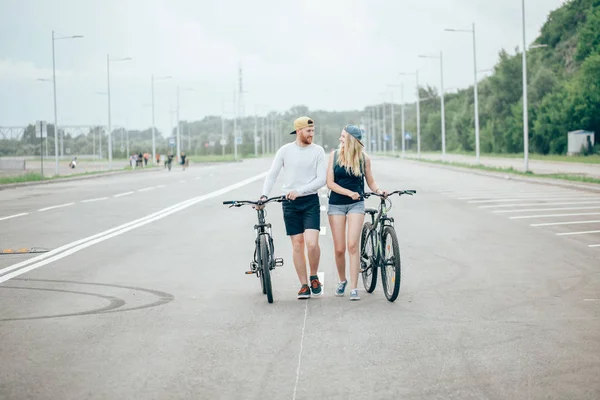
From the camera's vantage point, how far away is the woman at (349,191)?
884 cm

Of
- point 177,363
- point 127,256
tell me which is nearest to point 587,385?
point 177,363

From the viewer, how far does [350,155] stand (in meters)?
8.85

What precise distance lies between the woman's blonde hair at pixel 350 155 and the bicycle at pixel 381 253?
1.08ft

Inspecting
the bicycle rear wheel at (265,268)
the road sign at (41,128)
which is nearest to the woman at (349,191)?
the bicycle rear wheel at (265,268)

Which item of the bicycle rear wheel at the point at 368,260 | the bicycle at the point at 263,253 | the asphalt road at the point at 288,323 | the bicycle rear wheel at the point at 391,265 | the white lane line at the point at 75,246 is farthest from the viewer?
the white lane line at the point at 75,246

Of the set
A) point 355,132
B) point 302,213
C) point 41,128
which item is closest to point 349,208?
point 302,213

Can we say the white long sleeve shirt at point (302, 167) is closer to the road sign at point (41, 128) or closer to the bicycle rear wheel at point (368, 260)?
the bicycle rear wheel at point (368, 260)

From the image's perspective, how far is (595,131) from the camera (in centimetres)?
7400

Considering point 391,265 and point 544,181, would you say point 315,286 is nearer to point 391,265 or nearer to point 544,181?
point 391,265

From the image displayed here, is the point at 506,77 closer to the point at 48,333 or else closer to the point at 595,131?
the point at 595,131

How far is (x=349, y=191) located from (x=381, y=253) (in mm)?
712

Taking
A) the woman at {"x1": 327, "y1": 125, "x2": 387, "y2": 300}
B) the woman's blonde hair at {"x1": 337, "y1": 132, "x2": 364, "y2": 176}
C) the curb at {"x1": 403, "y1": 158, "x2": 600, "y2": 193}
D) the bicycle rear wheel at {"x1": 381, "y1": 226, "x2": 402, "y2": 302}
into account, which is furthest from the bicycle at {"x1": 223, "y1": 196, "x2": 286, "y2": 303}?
the curb at {"x1": 403, "y1": 158, "x2": 600, "y2": 193}

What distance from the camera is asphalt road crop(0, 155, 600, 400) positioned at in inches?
224

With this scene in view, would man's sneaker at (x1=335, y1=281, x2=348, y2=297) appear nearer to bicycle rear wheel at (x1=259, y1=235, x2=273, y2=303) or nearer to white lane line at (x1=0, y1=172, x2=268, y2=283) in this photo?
bicycle rear wheel at (x1=259, y1=235, x2=273, y2=303)
